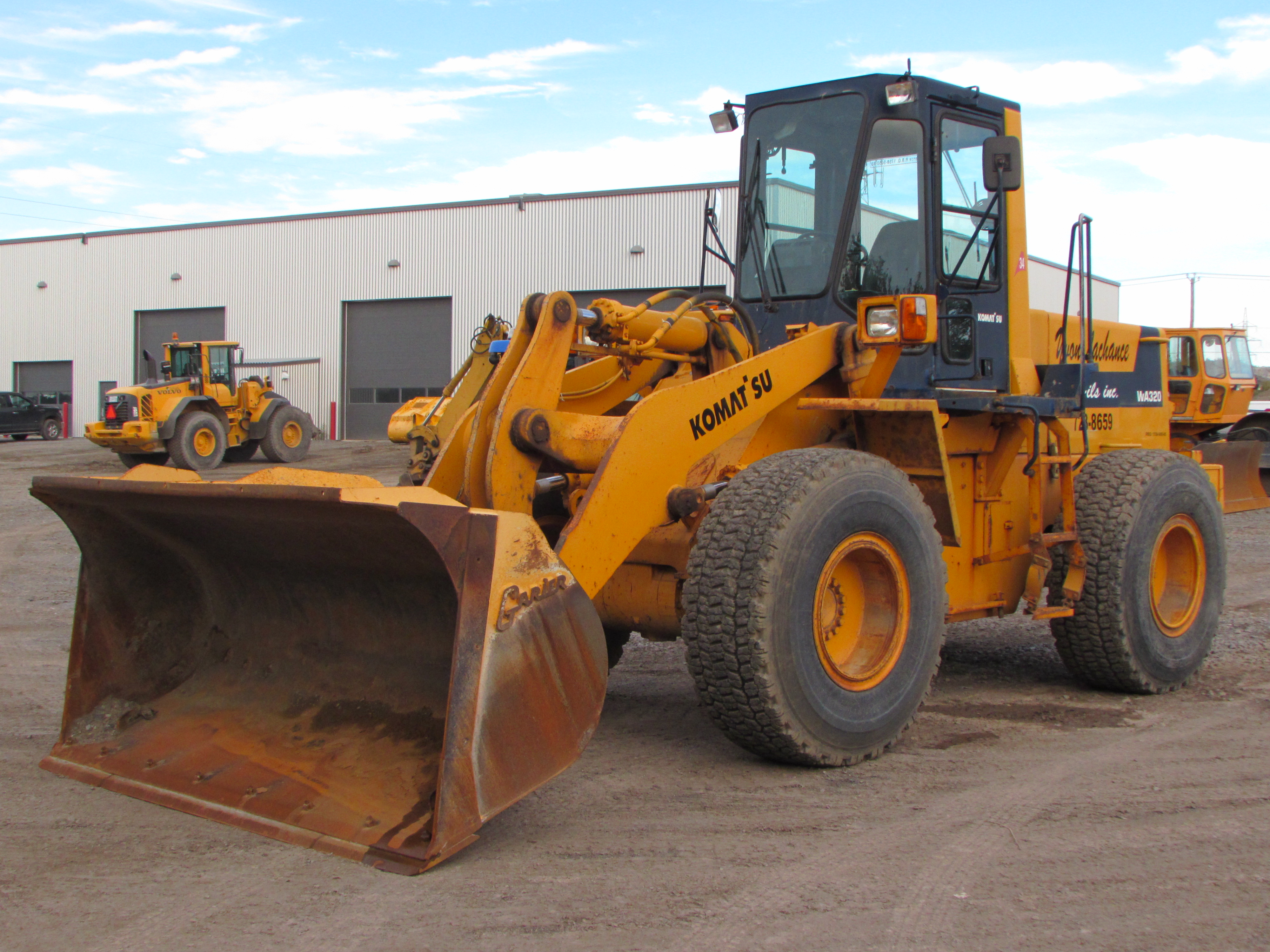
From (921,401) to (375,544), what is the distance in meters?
2.35

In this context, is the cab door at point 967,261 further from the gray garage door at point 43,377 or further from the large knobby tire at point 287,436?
the gray garage door at point 43,377

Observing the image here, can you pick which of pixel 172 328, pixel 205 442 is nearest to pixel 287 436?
pixel 205 442

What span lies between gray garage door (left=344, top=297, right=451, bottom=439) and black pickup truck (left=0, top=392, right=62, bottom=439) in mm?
8113

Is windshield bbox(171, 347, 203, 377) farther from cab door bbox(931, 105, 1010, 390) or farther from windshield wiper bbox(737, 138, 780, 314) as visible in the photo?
cab door bbox(931, 105, 1010, 390)

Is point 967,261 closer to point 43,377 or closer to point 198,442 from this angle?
point 198,442

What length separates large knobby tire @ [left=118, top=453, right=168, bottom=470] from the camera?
23391 millimetres

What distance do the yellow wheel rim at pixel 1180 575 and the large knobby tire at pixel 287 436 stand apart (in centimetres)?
2023

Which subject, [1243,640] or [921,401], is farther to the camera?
[1243,640]

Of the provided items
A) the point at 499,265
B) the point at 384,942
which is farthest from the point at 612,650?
the point at 499,265

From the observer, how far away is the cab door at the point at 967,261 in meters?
5.52

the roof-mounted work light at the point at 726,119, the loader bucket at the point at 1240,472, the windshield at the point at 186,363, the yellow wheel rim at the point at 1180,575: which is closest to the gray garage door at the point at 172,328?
the windshield at the point at 186,363

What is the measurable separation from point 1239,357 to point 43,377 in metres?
35.0

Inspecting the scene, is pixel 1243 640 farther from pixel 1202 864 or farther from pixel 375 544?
pixel 375 544

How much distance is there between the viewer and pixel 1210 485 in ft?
20.2
